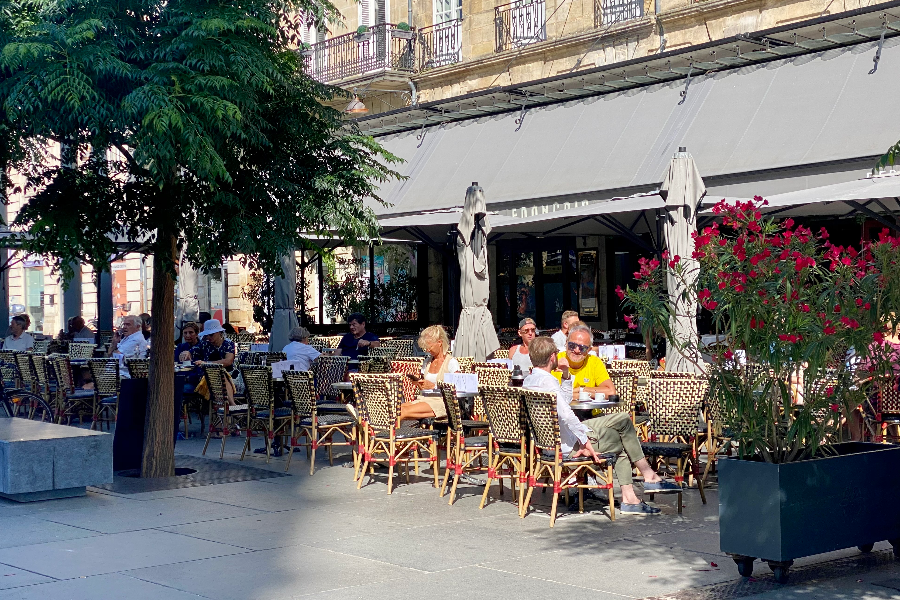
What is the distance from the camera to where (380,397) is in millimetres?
10492

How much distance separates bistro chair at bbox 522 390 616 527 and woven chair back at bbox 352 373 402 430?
1.72 m

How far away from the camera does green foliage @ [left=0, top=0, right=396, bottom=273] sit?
31.3 feet

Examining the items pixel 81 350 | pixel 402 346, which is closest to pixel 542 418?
pixel 402 346

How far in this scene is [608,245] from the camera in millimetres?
24125

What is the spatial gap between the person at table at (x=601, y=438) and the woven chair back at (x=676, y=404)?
56 cm

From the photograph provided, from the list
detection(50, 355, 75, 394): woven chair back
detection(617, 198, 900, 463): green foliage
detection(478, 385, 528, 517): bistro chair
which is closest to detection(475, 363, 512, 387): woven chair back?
detection(478, 385, 528, 517): bistro chair

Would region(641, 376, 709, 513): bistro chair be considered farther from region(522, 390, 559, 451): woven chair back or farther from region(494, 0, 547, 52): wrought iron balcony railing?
region(494, 0, 547, 52): wrought iron balcony railing

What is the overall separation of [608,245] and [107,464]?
15.5 meters

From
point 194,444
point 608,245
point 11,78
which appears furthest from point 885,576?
point 608,245

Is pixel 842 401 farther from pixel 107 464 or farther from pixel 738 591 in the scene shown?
pixel 107 464

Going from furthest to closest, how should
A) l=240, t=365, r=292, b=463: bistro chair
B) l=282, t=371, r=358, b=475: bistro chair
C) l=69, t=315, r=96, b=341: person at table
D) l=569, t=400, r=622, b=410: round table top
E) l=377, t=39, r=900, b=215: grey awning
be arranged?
l=69, t=315, r=96, b=341: person at table < l=377, t=39, r=900, b=215: grey awning < l=240, t=365, r=292, b=463: bistro chair < l=282, t=371, r=358, b=475: bistro chair < l=569, t=400, r=622, b=410: round table top

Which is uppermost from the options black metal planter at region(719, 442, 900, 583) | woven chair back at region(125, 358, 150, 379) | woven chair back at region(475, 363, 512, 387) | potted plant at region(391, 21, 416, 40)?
potted plant at region(391, 21, 416, 40)

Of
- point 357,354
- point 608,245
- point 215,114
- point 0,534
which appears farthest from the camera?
point 608,245

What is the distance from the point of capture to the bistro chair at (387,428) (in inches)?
410
